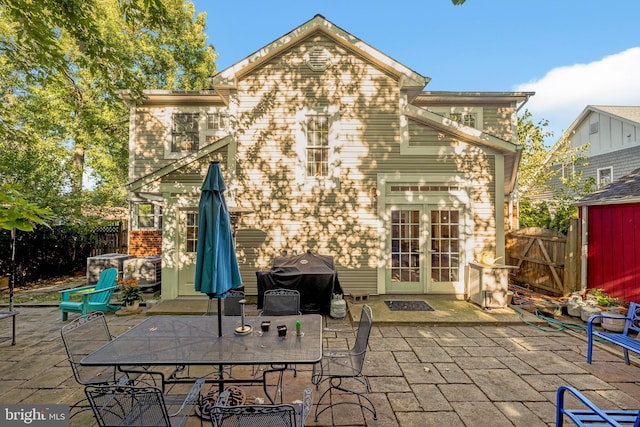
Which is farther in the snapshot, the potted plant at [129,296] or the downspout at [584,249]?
the downspout at [584,249]

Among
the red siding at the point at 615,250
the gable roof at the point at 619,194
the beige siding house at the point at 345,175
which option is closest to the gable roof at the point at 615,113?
the gable roof at the point at 619,194

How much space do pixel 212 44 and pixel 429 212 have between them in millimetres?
19312

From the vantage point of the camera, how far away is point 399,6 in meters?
7.85

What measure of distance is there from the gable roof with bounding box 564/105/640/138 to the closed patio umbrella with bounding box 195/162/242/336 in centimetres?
1967

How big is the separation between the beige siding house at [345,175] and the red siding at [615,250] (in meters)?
2.15

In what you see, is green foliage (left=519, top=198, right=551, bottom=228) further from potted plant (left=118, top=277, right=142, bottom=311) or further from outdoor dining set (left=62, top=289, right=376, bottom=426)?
potted plant (left=118, top=277, right=142, bottom=311)

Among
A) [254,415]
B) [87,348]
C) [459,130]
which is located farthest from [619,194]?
[87,348]

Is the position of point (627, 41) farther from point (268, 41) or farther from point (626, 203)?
point (268, 41)

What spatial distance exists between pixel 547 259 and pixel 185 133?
12.1 meters

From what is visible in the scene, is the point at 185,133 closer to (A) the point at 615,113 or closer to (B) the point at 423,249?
(B) the point at 423,249

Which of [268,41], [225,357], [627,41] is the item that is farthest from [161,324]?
[627,41]

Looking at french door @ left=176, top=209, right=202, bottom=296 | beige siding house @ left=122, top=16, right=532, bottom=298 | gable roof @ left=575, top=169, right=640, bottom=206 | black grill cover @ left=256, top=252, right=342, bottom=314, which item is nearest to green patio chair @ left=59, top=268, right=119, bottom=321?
beige siding house @ left=122, top=16, right=532, bottom=298

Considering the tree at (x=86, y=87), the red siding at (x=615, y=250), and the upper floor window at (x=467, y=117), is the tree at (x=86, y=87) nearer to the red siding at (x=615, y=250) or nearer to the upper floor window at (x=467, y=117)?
the upper floor window at (x=467, y=117)

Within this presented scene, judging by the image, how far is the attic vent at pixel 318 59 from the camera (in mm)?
7930
